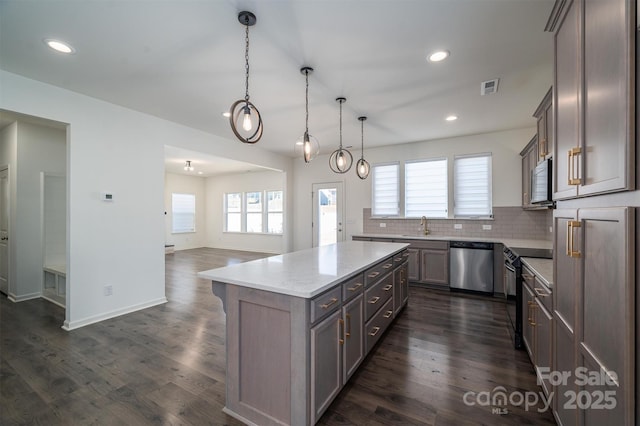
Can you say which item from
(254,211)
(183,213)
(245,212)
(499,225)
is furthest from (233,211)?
(499,225)

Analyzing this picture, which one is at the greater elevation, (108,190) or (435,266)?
(108,190)

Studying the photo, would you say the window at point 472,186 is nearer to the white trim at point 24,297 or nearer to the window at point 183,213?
the white trim at point 24,297

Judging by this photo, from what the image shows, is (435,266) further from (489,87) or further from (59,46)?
(59,46)

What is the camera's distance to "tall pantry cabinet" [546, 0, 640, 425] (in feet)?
3.08

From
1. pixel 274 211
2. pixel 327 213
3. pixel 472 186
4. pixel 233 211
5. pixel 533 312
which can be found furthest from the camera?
pixel 233 211

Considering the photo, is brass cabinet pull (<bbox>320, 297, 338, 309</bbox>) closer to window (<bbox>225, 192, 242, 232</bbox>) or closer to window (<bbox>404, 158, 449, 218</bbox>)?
window (<bbox>404, 158, 449, 218</bbox>)

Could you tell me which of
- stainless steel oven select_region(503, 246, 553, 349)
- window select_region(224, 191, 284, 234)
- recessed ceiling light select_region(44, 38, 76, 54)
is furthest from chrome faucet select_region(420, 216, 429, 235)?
recessed ceiling light select_region(44, 38, 76, 54)

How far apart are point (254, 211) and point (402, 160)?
18.2ft

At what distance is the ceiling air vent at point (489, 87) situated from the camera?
3.05 metres

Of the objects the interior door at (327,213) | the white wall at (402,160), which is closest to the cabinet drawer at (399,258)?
the white wall at (402,160)

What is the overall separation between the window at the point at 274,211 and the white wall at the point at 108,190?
4.79 meters

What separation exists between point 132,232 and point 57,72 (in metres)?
1.99

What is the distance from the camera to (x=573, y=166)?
141 centimetres

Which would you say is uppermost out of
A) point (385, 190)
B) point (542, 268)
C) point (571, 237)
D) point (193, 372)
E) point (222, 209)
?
point (385, 190)
